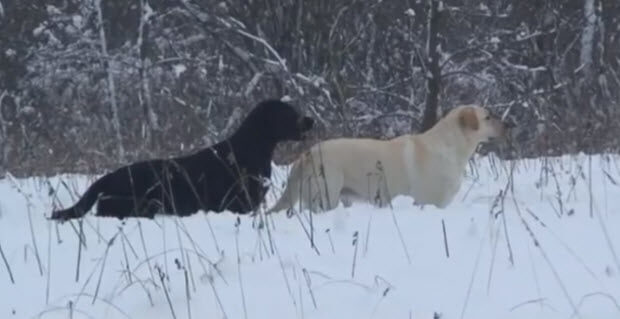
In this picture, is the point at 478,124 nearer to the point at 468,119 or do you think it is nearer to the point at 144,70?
the point at 468,119

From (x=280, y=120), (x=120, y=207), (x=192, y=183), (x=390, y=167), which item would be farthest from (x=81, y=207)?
(x=390, y=167)

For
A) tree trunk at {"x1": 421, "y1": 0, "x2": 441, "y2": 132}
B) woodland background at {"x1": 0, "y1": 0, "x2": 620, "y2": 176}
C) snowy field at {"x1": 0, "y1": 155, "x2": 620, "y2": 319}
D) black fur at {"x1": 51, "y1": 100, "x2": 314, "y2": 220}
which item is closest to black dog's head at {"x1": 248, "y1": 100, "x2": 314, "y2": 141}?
black fur at {"x1": 51, "y1": 100, "x2": 314, "y2": 220}

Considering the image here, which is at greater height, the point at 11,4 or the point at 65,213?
the point at 11,4

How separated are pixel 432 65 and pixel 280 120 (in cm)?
1169

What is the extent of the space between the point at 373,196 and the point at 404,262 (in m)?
3.22

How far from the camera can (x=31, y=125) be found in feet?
79.0

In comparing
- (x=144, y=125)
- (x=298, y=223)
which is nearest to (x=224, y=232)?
(x=298, y=223)

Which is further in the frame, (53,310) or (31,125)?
(31,125)

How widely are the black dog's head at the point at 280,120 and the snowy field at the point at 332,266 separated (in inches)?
87.7

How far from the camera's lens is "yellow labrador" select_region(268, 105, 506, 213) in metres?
8.12

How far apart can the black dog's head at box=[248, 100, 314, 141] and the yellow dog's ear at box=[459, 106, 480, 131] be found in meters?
1.26

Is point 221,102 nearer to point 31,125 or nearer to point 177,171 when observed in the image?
point 31,125

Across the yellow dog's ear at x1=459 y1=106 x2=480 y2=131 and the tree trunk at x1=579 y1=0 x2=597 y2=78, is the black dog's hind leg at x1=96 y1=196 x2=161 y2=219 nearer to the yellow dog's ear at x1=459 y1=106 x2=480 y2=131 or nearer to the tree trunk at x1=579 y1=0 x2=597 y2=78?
the yellow dog's ear at x1=459 y1=106 x2=480 y2=131

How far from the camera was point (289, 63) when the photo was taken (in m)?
21.1
